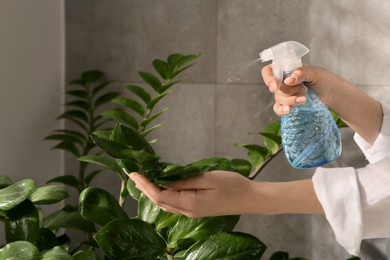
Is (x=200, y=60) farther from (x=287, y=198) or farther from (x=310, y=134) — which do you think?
(x=287, y=198)

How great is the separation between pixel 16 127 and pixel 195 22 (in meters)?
0.58

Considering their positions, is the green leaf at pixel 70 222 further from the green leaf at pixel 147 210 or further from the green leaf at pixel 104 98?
the green leaf at pixel 104 98

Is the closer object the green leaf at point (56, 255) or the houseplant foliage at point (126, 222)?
the houseplant foliage at point (126, 222)

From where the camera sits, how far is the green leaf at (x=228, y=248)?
3.37 feet

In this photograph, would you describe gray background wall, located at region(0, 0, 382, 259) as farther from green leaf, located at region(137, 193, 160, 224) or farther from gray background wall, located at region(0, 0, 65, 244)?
green leaf, located at region(137, 193, 160, 224)

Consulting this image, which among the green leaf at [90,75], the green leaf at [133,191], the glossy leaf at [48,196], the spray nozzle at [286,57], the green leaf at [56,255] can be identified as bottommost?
the green leaf at [56,255]

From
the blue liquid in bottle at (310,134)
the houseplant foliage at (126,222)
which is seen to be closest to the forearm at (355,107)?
the blue liquid in bottle at (310,134)

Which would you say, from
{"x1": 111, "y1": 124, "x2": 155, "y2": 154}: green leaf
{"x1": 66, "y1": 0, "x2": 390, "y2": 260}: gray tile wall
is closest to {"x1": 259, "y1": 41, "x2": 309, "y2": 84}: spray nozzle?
{"x1": 111, "y1": 124, "x2": 155, "y2": 154}: green leaf

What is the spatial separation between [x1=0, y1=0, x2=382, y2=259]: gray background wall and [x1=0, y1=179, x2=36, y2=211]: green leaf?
0.64m

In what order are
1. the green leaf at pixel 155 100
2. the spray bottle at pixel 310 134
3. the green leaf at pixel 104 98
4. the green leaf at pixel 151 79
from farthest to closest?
the green leaf at pixel 104 98 → the green leaf at pixel 151 79 → the green leaf at pixel 155 100 → the spray bottle at pixel 310 134

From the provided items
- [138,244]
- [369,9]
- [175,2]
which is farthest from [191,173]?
[175,2]

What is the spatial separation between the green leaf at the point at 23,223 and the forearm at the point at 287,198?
426 millimetres

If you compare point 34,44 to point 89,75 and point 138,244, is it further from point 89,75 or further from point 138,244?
point 138,244

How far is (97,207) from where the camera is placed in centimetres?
108
